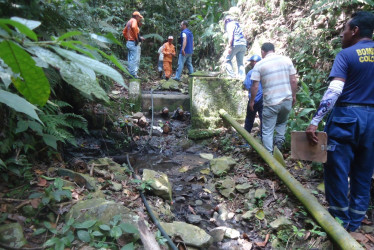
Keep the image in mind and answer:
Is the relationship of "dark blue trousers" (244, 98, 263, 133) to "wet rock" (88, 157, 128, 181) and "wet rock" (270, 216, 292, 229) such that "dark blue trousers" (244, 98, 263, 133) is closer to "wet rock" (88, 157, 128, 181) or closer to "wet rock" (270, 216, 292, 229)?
"wet rock" (270, 216, 292, 229)

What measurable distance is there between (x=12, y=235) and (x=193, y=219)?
74.9 inches

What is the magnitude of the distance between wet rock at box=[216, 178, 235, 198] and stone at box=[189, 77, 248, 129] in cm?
240

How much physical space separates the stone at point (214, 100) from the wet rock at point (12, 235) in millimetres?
4762

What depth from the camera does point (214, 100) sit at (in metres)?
6.27

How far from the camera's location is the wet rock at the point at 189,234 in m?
2.37

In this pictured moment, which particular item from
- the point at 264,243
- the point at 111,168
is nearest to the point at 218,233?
the point at 264,243

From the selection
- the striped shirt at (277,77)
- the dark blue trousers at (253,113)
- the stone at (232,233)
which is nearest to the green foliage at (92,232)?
the stone at (232,233)

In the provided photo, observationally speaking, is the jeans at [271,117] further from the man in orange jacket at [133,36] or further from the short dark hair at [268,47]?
the man in orange jacket at [133,36]

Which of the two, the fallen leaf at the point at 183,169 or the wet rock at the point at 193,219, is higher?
the fallen leaf at the point at 183,169

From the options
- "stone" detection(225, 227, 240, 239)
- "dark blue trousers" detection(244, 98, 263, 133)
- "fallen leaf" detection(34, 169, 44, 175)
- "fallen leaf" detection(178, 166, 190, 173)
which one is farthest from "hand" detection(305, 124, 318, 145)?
"fallen leaf" detection(34, 169, 44, 175)

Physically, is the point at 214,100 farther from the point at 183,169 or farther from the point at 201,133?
the point at 183,169

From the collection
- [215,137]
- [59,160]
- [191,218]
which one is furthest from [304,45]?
[59,160]

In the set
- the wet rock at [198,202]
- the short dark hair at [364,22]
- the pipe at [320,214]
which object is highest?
the short dark hair at [364,22]

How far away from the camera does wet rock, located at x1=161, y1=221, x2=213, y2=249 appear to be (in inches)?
93.1
